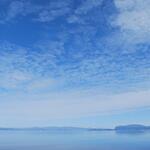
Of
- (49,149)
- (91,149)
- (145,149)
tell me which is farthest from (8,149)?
(145,149)

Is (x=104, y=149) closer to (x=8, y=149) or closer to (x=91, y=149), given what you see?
(x=91, y=149)

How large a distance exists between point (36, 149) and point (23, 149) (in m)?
2.91

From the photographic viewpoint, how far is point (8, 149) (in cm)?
5747

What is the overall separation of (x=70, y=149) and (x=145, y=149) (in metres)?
16.5

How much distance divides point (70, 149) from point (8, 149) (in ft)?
44.1

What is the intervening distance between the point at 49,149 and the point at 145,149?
21.2 metres

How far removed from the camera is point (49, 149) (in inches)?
2345

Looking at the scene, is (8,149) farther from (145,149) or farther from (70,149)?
(145,149)

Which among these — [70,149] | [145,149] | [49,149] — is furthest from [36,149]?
[145,149]

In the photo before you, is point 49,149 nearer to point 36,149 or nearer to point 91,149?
point 36,149

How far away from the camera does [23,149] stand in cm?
5944

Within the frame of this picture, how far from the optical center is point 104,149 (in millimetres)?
58938

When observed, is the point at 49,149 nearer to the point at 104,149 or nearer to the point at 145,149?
the point at 104,149

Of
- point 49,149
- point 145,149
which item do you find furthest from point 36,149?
point 145,149
